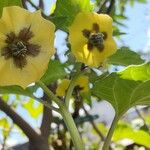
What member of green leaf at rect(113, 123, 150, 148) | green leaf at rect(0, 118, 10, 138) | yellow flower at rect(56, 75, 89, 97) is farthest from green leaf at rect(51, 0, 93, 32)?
green leaf at rect(0, 118, 10, 138)

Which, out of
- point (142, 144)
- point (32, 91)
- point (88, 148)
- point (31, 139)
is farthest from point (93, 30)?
point (88, 148)

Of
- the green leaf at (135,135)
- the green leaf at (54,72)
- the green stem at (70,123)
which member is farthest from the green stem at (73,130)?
the green leaf at (135,135)

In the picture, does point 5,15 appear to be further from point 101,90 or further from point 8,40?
point 101,90

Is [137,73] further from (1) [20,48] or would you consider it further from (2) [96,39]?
(1) [20,48]

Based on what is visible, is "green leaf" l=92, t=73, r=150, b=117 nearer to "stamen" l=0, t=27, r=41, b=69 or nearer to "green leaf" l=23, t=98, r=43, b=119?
"stamen" l=0, t=27, r=41, b=69

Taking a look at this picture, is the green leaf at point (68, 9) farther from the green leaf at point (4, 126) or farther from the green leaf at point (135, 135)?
the green leaf at point (4, 126)

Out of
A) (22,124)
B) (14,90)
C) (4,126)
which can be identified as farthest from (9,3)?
(4,126)
